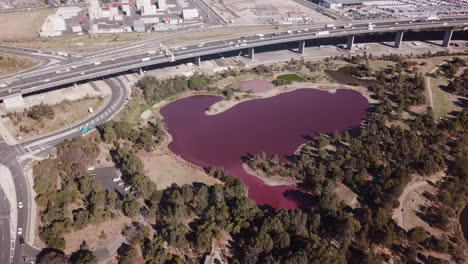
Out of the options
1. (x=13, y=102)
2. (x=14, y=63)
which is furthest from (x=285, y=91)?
(x=14, y=63)

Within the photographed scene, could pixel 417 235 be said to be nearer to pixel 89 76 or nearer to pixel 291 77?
pixel 291 77

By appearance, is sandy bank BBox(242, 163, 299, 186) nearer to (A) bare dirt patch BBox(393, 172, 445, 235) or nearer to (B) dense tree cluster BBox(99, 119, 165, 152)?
(A) bare dirt patch BBox(393, 172, 445, 235)

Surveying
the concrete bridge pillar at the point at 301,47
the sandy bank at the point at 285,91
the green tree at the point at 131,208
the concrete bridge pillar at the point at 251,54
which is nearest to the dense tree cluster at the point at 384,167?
the sandy bank at the point at 285,91

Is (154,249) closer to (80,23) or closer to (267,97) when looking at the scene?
(267,97)

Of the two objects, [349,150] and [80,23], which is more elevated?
[80,23]

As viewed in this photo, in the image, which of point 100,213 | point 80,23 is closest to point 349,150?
point 100,213
